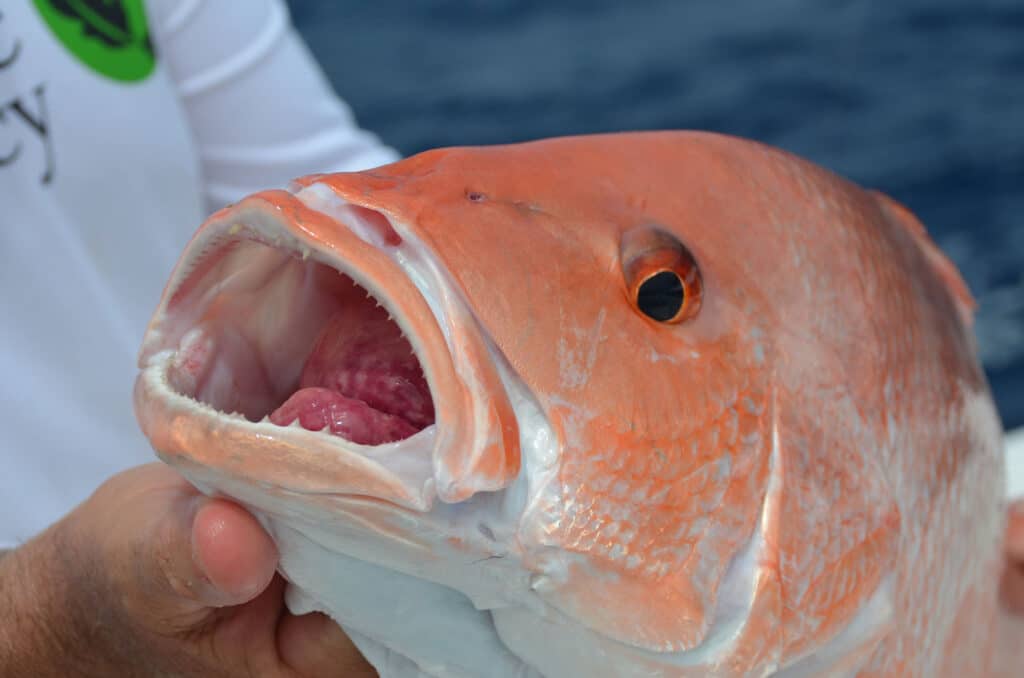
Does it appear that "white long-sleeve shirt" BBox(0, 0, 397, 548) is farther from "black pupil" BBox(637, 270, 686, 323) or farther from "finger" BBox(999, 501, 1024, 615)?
"finger" BBox(999, 501, 1024, 615)

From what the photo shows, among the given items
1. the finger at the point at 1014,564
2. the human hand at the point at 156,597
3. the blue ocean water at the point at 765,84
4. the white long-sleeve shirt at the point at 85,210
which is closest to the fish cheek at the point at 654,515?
the human hand at the point at 156,597

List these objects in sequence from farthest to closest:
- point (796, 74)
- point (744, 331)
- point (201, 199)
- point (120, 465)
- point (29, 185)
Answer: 1. point (796, 74)
2. point (201, 199)
3. point (120, 465)
4. point (29, 185)
5. point (744, 331)

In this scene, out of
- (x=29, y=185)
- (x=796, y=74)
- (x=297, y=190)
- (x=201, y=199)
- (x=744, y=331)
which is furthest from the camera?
(x=796, y=74)

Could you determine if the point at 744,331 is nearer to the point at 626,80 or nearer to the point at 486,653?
the point at 486,653

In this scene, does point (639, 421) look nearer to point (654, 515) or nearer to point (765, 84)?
point (654, 515)

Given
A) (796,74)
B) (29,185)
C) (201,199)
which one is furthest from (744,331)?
(796,74)

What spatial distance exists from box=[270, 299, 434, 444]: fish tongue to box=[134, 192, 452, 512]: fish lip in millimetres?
40

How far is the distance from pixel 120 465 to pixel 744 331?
3.23 ft

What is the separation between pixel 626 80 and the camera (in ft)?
20.3

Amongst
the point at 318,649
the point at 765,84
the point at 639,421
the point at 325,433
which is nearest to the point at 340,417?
the point at 325,433

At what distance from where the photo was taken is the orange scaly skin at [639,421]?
74cm

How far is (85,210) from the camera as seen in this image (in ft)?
4.92

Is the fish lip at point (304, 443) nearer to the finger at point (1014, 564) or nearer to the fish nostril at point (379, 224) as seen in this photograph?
the fish nostril at point (379, 224)

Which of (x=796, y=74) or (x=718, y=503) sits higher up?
(x=796, y=74)
